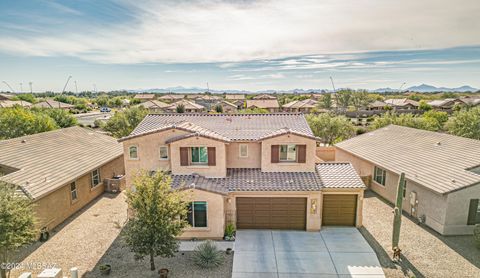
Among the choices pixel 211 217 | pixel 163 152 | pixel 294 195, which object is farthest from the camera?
pixel 163 152

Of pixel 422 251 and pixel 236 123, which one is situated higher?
pixel 236 123

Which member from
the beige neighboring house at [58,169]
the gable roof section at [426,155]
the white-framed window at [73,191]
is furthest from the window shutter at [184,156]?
Answer: the gable roof section at [426,155]

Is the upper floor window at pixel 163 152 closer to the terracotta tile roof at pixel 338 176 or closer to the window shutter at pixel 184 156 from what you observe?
the window shutter at pixel 184 156

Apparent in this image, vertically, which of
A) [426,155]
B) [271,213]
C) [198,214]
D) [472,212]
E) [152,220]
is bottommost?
[271,213]

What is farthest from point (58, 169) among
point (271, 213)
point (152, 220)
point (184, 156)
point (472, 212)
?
point (472, 212)

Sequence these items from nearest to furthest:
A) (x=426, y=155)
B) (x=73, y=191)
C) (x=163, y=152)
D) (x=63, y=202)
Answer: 1. (x=63, y=202)
2. (x=163, y=152)
3. (x=73, y=191)
4. (x=426, y=155)

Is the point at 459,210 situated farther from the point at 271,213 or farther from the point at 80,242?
the point at 80,242

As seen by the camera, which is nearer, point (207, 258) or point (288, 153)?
point (207, 258)
